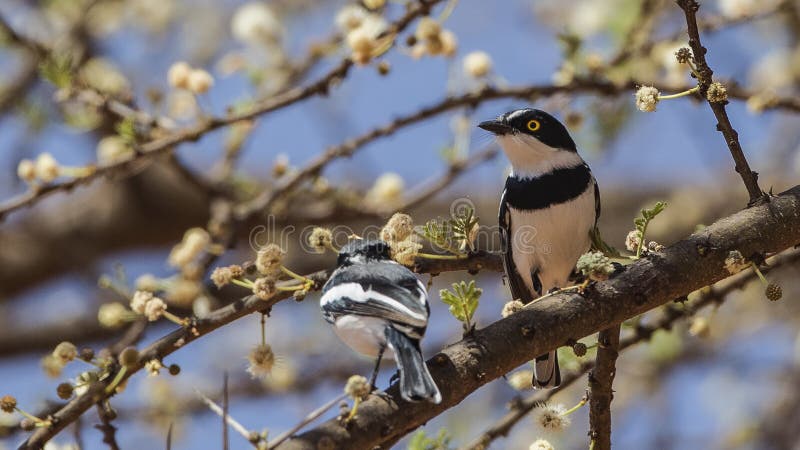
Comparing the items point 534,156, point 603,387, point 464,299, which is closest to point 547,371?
point 534,156

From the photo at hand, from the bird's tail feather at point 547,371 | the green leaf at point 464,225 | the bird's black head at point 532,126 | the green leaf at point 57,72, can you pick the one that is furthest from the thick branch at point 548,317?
the green leaf at point 57,72

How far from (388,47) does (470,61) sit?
639 mm

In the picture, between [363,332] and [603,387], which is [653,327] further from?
[363,332]

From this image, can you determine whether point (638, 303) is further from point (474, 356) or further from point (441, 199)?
point (441, 199)

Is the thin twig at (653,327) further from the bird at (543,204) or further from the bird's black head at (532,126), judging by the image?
the bird's black head at (532,126)

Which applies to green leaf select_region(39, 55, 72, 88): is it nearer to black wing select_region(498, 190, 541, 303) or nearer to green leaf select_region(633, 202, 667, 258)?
black wing select_region(498, 190, 541, 303)

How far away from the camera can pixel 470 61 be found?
12.4 ft

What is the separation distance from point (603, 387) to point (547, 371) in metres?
1.09

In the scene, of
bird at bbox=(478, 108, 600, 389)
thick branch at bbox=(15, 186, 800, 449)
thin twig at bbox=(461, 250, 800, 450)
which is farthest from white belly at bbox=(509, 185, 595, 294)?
thick branch at bbox=(15, 186, 800, 449)

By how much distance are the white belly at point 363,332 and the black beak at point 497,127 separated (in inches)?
52.0

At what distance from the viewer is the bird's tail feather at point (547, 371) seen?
11.2ft

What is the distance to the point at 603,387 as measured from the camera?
7.94 feet

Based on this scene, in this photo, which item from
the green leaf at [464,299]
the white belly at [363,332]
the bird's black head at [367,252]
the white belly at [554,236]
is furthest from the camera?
the white belly at [554,236]

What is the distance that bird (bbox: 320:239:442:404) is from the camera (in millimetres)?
2262
